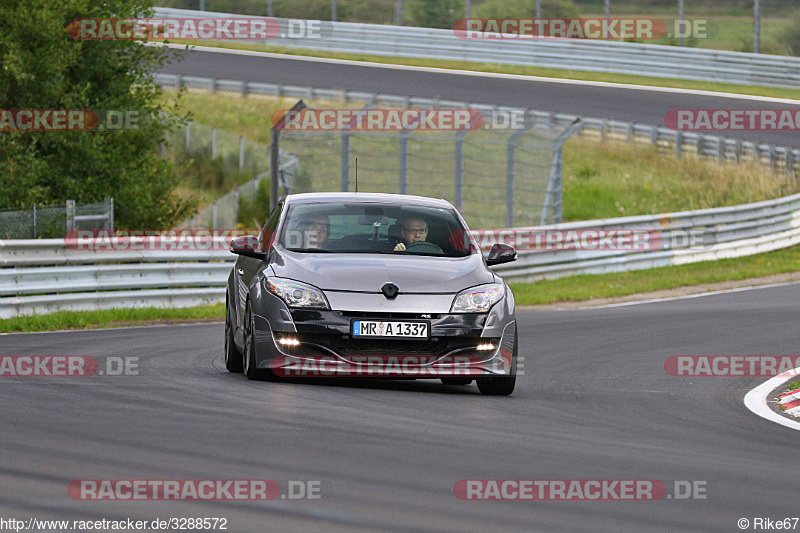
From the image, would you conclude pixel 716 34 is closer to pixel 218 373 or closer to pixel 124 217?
pixel 124 217

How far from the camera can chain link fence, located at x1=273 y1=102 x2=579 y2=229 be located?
2505 centimetres

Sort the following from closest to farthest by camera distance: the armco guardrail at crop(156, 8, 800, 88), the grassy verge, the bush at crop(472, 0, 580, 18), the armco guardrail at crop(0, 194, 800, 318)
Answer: the armco guardrail at crop(0, 194, 800, 318), the armco guardrail at crop(156, 8, 800, 88), the grassy verge, the bush at crop(472, 0, 580, 18)

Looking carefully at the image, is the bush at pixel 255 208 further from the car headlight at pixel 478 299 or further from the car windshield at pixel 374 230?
the car headlight at pixel 478 299

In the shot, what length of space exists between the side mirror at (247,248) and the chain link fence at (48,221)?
7.47 meters

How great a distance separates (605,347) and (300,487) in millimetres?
8786

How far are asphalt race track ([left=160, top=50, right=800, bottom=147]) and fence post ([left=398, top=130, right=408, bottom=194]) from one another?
40.0 ft

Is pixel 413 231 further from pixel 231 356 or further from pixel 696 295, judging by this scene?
pixel 696 295

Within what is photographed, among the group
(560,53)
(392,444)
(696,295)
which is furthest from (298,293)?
(560,53)

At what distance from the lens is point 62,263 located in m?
17.0

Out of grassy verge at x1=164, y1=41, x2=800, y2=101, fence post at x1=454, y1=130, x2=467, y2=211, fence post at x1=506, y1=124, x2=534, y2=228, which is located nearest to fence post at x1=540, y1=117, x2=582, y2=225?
fence post at x1=506, y1=124, x2=534, y2=228

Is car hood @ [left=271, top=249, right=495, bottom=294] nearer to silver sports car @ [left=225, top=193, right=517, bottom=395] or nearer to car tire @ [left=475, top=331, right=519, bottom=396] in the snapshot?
silver sports car @ [left=225, top=193, right=517, bottom=395]

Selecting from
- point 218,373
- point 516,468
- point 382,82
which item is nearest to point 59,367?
point 218,373

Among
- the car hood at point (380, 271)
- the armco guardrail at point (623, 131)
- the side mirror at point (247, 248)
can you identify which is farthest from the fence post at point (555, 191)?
the car hood at point (380, 271)

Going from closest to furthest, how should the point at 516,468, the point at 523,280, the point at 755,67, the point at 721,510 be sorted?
the point at 721,510 → the point at 516,468 → the point at 523,280 → the point at 755,67
